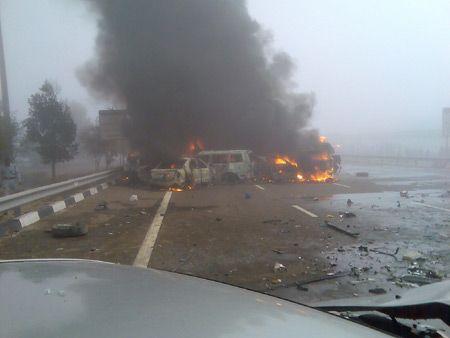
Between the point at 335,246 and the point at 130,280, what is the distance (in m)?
5.46

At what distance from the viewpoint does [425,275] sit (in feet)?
17.5

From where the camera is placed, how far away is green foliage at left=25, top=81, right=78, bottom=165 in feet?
74.8

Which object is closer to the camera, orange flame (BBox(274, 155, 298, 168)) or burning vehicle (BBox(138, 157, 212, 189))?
burning vehicle (BBox(138, 157, 212, 189))

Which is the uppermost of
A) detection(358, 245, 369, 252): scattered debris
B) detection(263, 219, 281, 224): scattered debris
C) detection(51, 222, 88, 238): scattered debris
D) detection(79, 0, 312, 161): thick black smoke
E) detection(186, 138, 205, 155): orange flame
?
detection(79, 0, 312, 161): thick black smoke

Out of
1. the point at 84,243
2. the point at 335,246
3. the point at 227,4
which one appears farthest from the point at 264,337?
the point at 227,4

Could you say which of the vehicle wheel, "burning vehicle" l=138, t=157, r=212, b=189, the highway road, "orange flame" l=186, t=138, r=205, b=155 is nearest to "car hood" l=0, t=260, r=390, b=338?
the highway road

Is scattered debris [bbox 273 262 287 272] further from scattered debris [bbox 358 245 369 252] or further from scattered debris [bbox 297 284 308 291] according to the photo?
scattered debris [bbox 358 245 369 252]

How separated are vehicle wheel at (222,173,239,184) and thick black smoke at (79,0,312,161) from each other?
21.3ft

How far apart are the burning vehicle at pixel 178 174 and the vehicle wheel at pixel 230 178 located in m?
0.82

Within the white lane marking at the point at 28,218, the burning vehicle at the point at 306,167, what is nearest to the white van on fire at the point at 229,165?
the burning vehicle at the point at 306,167

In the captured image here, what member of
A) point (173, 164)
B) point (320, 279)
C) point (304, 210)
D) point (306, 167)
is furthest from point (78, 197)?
point (306, 167)

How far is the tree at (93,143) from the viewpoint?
36253 millimetres

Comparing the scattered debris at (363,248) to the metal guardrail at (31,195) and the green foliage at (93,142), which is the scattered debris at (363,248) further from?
the green foliage at (93,142)

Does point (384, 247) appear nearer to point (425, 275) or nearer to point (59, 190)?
point (425, 275)
